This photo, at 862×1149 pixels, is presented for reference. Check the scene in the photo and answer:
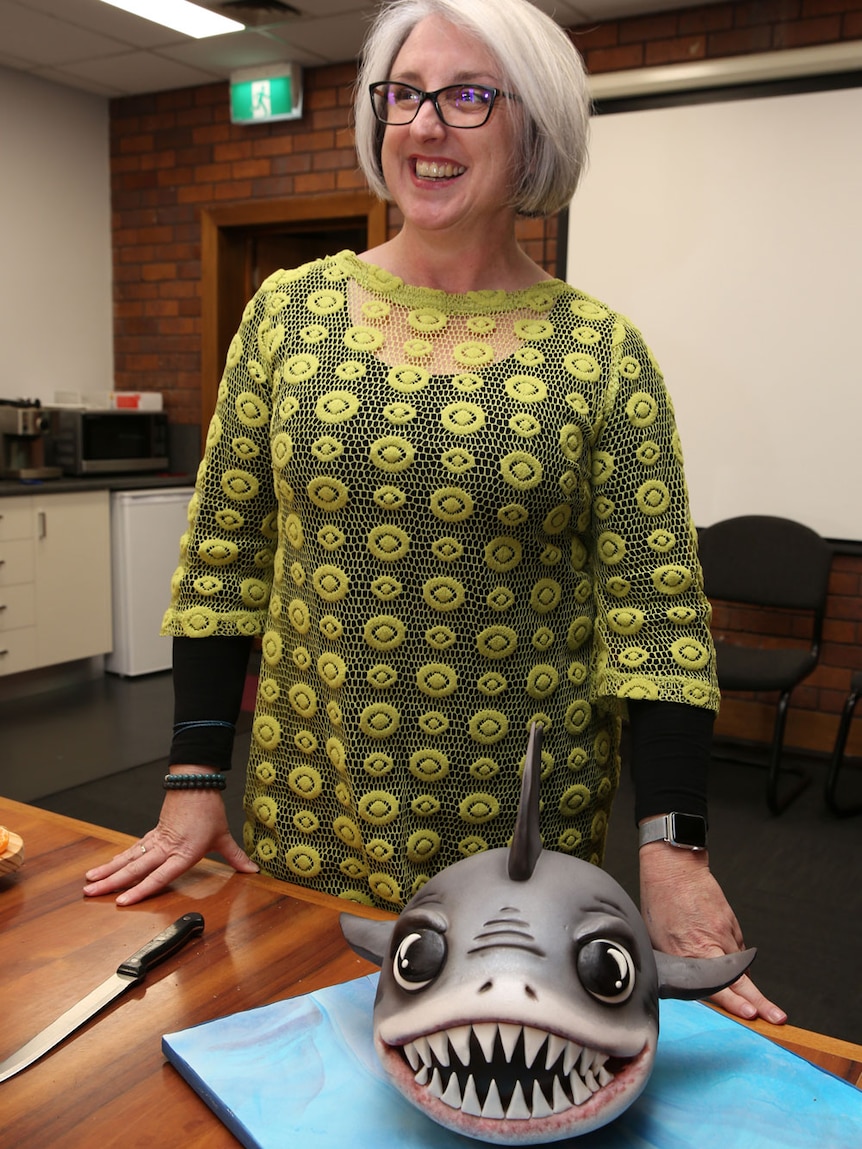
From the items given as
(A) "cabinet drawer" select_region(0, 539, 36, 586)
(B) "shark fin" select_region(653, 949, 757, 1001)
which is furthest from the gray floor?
(B) "shark fin" select_region(653, 949, 757, 1001)

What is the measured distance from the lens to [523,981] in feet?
1.87

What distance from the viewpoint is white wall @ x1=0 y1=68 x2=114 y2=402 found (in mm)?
5336

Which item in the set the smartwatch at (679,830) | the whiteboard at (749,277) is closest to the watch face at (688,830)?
the smartwatch at (679,830)

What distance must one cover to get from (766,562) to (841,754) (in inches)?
30.3

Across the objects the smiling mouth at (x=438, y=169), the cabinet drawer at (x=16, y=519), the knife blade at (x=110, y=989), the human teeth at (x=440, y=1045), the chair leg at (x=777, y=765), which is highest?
the smiling mouth at (x=438, y=169)

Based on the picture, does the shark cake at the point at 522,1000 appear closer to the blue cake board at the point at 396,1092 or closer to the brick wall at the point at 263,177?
the blue cake board at the point at 396,1092

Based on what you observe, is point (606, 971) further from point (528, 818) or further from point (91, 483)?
point (91, 483)

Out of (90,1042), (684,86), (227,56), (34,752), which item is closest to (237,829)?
(34,752)

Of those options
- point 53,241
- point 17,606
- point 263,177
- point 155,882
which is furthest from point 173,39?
point 155,882

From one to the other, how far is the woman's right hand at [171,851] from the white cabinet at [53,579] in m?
3.94

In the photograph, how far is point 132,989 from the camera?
2.74ft

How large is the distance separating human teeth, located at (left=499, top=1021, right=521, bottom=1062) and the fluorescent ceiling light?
445 cm

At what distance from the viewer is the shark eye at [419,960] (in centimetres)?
60

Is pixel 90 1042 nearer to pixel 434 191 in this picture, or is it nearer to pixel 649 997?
pixel 649 997
